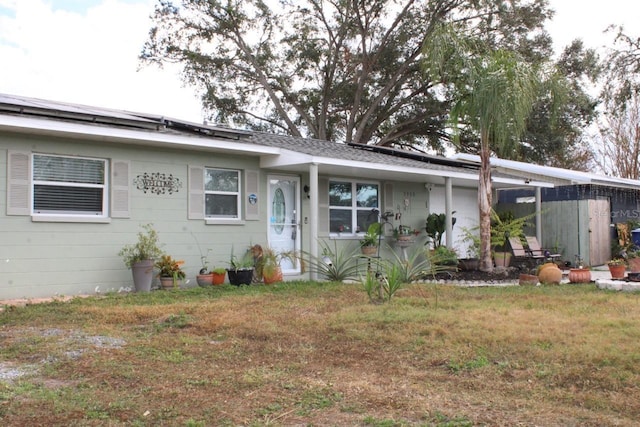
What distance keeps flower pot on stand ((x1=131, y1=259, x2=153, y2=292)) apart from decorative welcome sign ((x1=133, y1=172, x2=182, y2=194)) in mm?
1294

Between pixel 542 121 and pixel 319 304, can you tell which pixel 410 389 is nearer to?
pixel 319 304

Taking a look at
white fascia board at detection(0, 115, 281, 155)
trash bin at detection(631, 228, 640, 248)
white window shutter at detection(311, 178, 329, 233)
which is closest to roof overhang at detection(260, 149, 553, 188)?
white window shutter at detection(311, 178, 329, 233)

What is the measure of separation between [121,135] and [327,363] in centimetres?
579

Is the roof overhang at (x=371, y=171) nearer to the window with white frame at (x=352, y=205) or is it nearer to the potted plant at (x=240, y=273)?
the window with white frame at (x=352, y=205)

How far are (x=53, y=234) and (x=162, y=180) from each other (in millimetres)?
1994

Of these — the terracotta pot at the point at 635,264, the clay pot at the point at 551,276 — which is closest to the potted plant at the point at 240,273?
the clay pot at the point at 551,276

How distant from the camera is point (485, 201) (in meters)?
11.6

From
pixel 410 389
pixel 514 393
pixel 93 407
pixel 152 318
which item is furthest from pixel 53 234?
pixel 514 393

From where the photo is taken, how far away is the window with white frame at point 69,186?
9.05m

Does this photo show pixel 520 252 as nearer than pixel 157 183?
No

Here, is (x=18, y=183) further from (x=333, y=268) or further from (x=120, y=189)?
(x=333, y=268)

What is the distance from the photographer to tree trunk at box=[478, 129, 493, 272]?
37.9 feet

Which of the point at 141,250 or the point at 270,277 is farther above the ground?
the point at 141,250

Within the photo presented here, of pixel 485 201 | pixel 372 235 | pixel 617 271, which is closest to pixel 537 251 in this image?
pixel 485 201
